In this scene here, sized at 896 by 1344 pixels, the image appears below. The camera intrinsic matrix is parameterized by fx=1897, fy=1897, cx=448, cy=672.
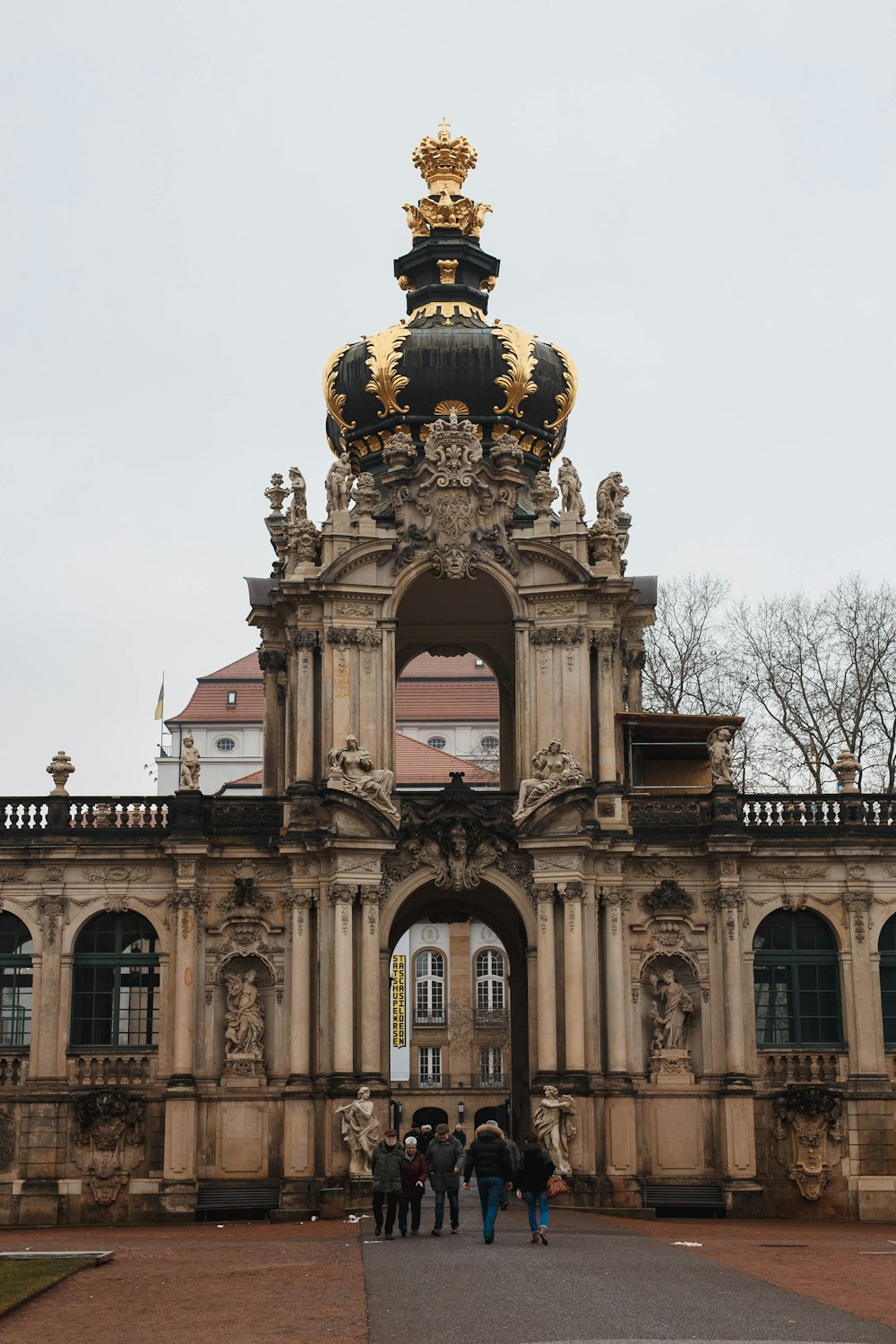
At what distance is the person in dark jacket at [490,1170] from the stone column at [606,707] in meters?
13.0

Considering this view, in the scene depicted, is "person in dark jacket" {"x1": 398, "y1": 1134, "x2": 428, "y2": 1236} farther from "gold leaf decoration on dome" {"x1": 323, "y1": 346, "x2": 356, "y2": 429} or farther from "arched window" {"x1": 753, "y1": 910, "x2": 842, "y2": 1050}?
"gold leaf decoration on dome" {"x1": 323, "y1": 346, "x2": 356, "y2": 429}

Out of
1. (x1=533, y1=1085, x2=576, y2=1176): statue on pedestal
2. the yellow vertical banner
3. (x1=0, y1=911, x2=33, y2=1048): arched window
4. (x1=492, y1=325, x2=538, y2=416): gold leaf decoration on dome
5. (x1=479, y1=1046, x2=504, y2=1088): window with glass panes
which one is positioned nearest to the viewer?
(x1=533, y1=1085, x2=576, y2=1176): statue on pedestal

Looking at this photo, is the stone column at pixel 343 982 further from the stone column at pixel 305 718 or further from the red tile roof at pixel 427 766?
the red tile roof at pixel 427 766

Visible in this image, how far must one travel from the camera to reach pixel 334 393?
137 ft

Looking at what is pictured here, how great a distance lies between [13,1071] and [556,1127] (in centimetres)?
1041

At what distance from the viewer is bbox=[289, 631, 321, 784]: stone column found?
120 feet

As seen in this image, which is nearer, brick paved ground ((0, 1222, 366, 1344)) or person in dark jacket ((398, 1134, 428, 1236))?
brick paved ground ((0, 1222, 366, 1344))

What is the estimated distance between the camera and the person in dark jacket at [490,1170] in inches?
953

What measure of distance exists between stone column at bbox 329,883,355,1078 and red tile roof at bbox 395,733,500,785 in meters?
30.5

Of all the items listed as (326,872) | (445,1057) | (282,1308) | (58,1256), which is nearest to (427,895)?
(326,872)

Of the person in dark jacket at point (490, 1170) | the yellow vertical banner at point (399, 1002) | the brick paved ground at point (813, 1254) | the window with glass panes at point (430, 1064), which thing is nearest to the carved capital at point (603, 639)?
the brick paved ground at point (813, 1254)

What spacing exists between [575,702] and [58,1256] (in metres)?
15.6

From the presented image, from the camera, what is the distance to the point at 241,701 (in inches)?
3356

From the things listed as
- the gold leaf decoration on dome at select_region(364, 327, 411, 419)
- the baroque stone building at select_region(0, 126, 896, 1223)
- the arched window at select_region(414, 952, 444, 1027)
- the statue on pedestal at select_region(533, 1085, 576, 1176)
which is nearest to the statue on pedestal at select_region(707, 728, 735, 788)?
the baroque stone building at select_region(0, 126, 896, 1223)
